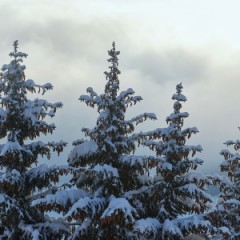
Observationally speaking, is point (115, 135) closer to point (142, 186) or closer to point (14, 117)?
point (142, 186)

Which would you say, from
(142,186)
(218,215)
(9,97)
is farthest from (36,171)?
(218,215)

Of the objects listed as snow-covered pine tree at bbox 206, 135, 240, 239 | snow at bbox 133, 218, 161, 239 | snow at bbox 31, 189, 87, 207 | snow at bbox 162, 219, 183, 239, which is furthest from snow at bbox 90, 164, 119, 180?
snow-covered pine tree at bbox 206, 135, 240, 239

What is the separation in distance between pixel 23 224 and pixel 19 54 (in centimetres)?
684

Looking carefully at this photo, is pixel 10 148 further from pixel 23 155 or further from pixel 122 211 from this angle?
pixel 122 211

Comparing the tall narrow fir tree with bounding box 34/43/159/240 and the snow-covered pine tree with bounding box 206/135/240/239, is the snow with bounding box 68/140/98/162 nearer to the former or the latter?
the tall narrow fir tree with bounding box 34/43/159/240

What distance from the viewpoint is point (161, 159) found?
1616 cm

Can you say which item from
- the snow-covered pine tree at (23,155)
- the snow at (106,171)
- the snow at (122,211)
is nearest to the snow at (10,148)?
the snow-covered pine tree at (23,155)

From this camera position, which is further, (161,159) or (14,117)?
(14,117)

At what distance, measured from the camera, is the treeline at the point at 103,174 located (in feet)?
52.2

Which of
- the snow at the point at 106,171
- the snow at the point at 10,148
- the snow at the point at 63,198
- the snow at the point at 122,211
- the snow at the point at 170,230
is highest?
the snow at the point at 10,148

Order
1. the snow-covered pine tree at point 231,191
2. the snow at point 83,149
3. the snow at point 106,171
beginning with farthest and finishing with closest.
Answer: the snow-covered pine tree at point 231,191 < the snow at point 83,149 < the snow at point 106,171

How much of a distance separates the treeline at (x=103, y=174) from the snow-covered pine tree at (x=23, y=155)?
39mm

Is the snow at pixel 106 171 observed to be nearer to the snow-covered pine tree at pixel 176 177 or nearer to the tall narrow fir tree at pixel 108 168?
the tall narrow fir tree at pixel 108 168

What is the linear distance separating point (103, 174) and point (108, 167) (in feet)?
1.24
